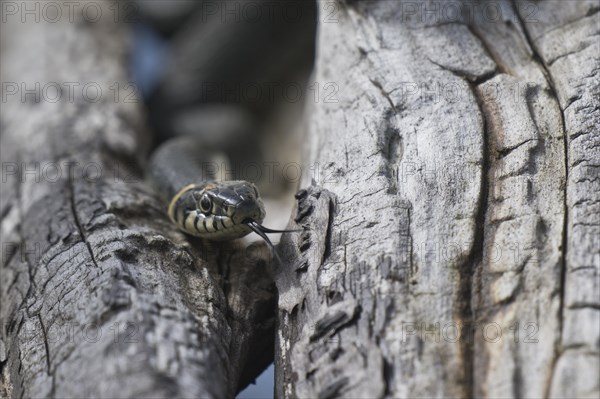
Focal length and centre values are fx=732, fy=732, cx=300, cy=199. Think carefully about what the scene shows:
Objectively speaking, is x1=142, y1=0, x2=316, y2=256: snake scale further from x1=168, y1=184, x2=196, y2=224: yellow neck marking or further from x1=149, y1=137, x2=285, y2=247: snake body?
x1=168, y1=184, x2=196, y2=224: yellow neck marking

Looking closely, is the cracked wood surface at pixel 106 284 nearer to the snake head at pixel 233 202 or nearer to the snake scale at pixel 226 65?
the snake head at pixel 233 202

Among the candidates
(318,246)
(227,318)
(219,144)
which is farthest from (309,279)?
(219,144)

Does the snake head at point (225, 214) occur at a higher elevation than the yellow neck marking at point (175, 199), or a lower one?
lower

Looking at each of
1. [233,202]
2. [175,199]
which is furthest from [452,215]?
[175,199]

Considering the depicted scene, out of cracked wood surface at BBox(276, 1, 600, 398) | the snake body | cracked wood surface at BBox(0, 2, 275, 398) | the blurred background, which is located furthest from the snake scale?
cracked wood surface at BBox(276, 1, 600, 398)

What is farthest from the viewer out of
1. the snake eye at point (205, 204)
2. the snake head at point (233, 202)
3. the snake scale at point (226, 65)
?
the snake scale at point (226, 65)

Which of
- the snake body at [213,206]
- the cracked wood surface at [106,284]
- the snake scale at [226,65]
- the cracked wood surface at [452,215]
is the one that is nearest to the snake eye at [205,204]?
the snake body at [213,206]
